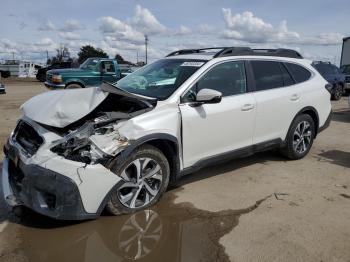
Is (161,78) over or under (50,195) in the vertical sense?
over

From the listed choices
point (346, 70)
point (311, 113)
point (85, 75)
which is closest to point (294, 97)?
point (311, 113)

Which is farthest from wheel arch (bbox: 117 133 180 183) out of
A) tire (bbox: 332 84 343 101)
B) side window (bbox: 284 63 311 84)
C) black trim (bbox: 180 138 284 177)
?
tire (bbox: 332 84 343 101)

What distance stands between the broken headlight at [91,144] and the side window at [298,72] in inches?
133

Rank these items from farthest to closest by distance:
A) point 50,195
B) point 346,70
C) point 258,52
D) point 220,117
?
1. point 346,70
2. point 258,52
3. point 220,117
4. point 50,195

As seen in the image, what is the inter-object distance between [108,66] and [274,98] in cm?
1106

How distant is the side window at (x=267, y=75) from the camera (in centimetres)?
544

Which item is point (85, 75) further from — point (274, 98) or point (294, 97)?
point (274, 98)

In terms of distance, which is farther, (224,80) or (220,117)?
(224,80)

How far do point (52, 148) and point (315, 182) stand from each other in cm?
352

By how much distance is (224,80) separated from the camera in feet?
16.5

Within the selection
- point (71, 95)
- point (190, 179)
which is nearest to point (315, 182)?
point (190, 179)

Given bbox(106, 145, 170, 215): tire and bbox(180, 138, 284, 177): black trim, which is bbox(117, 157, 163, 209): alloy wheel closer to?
bbox(106, 145, 170, 215): tire

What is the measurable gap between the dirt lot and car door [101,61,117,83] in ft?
34.8

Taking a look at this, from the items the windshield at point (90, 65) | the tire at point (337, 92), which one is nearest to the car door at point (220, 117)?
the windshield at point (90, 65)
